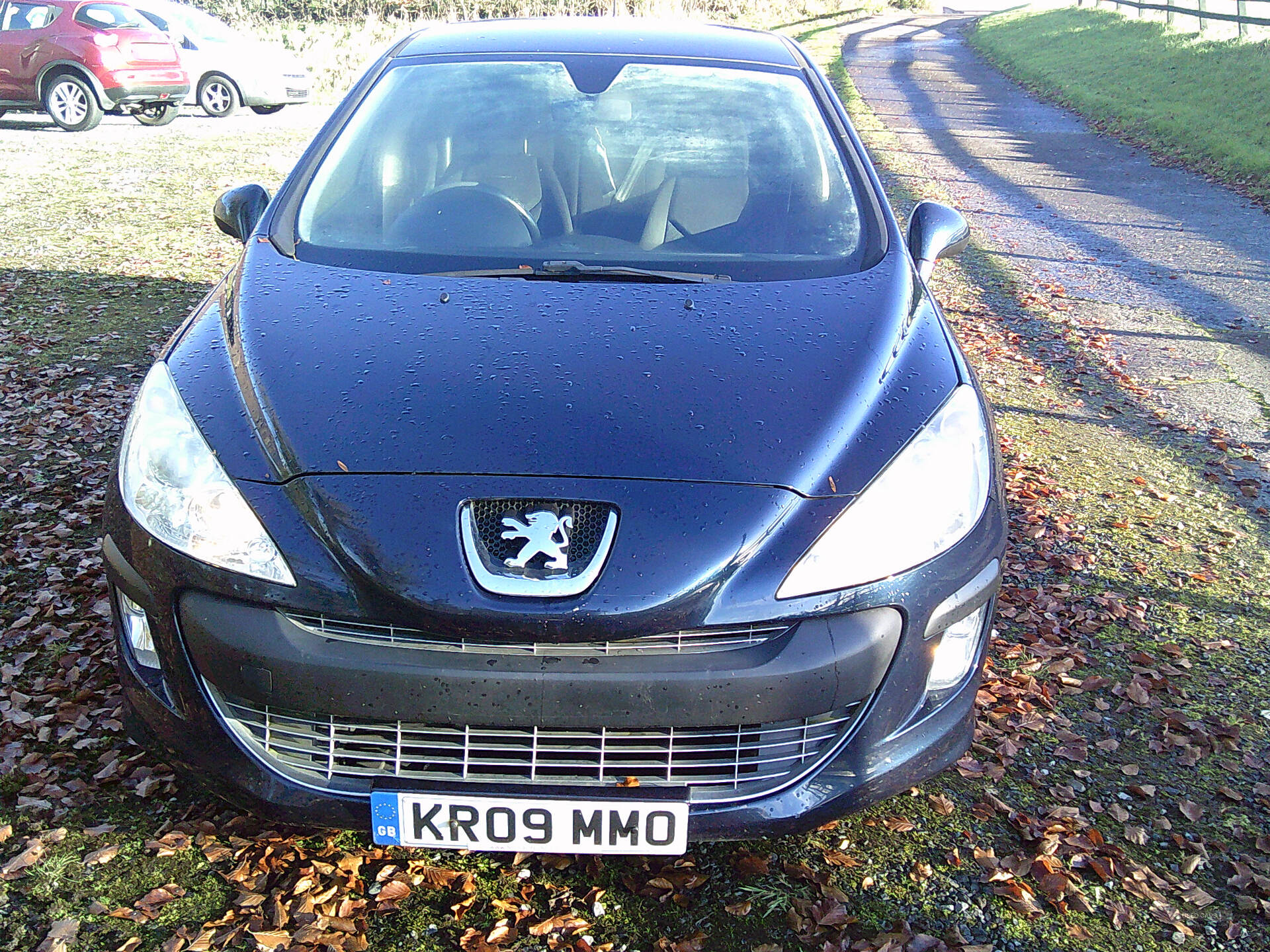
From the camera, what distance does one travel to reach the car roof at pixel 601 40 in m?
3.69

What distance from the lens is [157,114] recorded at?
15.7 m

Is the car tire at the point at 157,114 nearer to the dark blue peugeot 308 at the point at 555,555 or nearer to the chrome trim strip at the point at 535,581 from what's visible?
the dark blue peugeot 308 at the point at 555,555

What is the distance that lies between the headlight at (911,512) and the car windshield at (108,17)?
15.5 metres

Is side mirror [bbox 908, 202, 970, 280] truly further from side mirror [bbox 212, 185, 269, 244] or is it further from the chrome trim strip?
side mirror [bbox 212, 185, 269, 244]

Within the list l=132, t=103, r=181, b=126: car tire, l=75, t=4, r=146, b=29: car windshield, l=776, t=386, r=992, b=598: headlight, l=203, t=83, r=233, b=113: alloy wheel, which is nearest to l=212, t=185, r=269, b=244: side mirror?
l=776, t=386, r=992, b=598: headlight

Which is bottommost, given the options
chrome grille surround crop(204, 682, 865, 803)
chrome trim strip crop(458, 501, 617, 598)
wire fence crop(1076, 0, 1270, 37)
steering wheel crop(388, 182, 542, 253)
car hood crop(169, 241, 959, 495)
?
wire fence crop(1076, 0, 1270, 37)

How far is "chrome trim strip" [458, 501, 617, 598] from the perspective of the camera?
191 cm

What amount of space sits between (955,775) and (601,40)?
2732 millimetres

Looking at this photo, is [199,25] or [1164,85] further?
[1164,85]

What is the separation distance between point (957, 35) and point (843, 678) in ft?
113

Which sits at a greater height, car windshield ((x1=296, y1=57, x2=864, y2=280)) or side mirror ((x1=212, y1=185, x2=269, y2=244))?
car windshield ((x1=296, y1=57, x2=864, y2=280))

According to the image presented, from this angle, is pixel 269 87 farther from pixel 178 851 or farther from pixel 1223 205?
pixel 178 851

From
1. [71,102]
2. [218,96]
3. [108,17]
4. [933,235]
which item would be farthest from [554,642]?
[218,96]

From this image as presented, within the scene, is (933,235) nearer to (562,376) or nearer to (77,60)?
(562,376)
